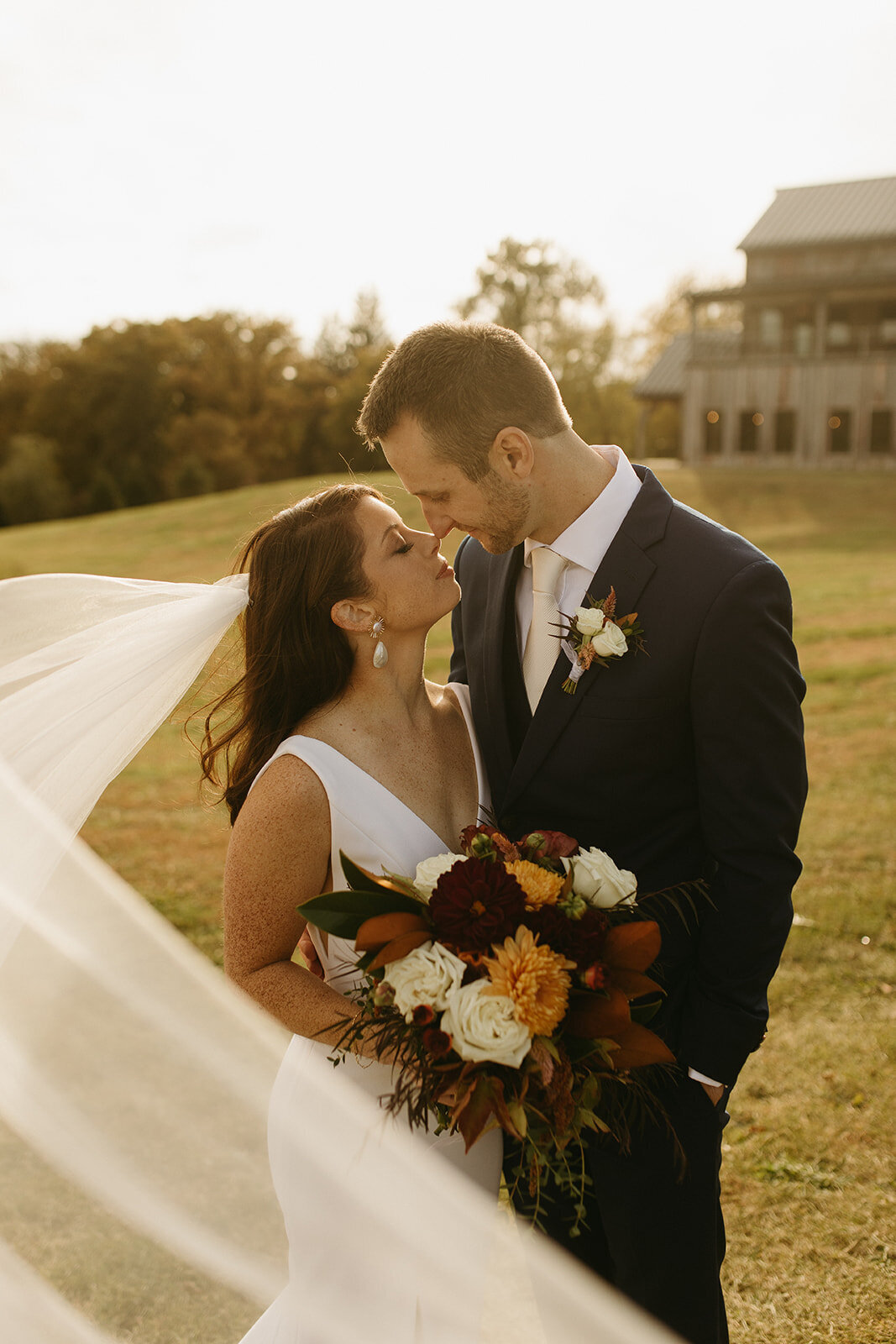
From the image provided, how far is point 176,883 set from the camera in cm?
736

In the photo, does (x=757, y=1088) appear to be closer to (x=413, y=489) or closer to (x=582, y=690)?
(x=582, y=690)

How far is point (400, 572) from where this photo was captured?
2.99 m

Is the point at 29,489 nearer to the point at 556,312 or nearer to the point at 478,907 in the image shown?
the point at 556,312

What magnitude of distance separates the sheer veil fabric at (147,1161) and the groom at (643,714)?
386 millimetres

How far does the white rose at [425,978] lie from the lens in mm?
2072

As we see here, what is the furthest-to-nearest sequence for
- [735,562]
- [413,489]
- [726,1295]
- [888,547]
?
1. [888,547]
2. [726,1295]
3. [413,489]
4. [735,562]

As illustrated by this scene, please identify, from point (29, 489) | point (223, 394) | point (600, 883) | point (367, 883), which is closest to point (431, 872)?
point (367, 883)

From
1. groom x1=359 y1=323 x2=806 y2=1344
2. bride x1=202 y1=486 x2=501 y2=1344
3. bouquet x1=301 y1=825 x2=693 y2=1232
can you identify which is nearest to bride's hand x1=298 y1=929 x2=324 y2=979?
bride x1=202 y1=486 x2=501 y2=1344

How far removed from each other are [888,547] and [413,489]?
18.1m

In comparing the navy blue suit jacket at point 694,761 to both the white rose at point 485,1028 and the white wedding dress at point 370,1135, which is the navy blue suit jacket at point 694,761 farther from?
the white rose at point 485,1028

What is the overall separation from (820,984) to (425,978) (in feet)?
14.3

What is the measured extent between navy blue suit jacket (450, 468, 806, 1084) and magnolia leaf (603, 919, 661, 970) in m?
0.61

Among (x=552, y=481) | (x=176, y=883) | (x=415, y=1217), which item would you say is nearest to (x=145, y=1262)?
(x=415, y=1217)

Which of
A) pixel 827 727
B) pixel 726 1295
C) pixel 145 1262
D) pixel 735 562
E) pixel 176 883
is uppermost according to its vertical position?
pixel 735 562
